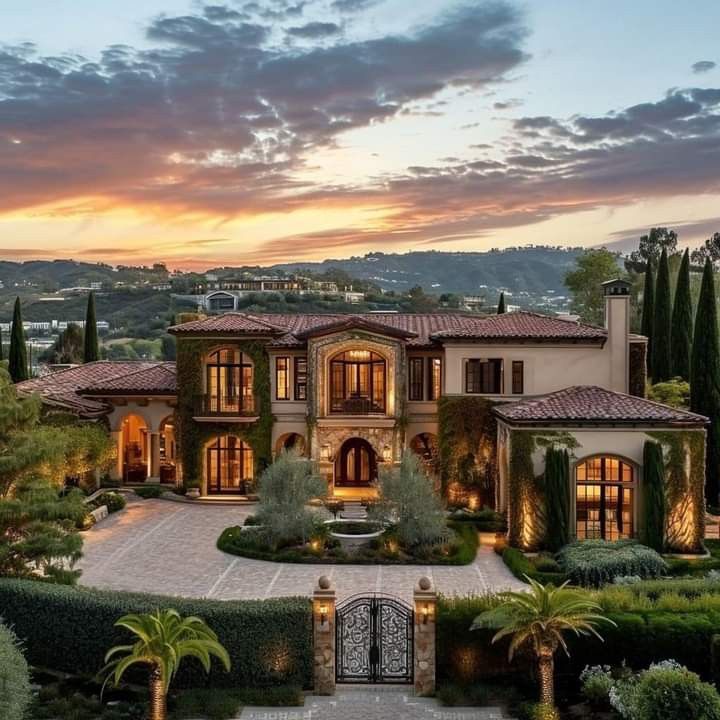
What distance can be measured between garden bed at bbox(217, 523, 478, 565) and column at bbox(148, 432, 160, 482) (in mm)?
10890

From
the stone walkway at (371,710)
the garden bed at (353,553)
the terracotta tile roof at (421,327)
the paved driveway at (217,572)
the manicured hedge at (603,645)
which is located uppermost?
the terracotta tile roof at (421,327)

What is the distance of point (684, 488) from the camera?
25734 mm

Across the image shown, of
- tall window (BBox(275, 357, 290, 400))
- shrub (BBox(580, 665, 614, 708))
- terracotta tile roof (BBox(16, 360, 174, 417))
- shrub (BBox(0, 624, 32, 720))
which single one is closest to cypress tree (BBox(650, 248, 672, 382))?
tall window (BBox(275, 357, 290, 400))

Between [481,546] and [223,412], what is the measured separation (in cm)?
1306

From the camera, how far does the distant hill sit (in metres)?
145

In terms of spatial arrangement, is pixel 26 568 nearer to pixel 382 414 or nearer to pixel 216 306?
pixel 382 414

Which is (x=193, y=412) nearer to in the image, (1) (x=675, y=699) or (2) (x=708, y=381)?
(2) (x=708, y=381)

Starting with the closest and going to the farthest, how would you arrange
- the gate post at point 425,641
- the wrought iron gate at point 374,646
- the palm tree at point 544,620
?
1. the palm tree at point 544,620
2. the gate post at point 425,641
3. the wrought iron gate at point 374,646

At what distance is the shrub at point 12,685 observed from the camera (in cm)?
1218

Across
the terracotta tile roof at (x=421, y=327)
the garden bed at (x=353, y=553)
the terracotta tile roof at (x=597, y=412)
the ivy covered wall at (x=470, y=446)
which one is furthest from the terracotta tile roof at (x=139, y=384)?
the terracotta tile roof at (x=597, y=412)

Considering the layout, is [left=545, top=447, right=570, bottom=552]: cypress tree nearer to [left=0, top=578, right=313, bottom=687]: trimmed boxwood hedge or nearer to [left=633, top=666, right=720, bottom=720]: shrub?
[left=0, top=578, right=313, bottom=687]: trimmed boxwood hedge

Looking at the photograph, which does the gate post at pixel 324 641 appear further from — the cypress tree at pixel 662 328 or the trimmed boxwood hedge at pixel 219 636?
the cypress tree at pixel 662 328

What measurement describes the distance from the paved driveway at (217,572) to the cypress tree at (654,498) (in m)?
4.64

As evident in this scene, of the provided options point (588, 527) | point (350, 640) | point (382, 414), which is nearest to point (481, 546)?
point (588, 527)
